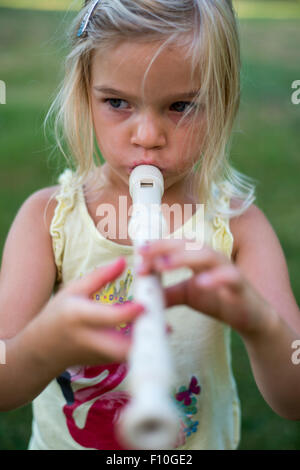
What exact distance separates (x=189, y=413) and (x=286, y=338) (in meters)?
0.50

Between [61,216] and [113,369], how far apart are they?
371mm

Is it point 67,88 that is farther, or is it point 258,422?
point 258,422

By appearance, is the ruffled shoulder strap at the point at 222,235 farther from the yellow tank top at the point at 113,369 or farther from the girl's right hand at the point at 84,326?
the girl's right hand at the point at 84,326

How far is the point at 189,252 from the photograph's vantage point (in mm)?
778

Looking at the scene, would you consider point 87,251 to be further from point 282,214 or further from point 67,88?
point 282,214

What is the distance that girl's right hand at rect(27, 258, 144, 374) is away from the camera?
0.73 meters

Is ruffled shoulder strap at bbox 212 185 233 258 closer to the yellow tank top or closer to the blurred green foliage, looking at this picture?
the yellow tank top

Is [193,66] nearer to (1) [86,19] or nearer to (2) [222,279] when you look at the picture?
(1) [86,19]

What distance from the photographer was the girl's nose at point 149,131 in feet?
3.65

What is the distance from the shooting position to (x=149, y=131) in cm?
111

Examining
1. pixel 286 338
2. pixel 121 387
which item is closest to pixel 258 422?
pixel 121 387

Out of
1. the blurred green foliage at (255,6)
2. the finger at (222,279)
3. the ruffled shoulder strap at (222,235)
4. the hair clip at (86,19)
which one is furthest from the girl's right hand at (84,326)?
the blurred green foliage at (255,6)

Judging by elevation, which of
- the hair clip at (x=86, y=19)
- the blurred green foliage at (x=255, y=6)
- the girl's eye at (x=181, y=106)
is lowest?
the girl's eye at (x=181, y=106)

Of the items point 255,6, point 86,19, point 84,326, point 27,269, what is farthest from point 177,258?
point 255,6
